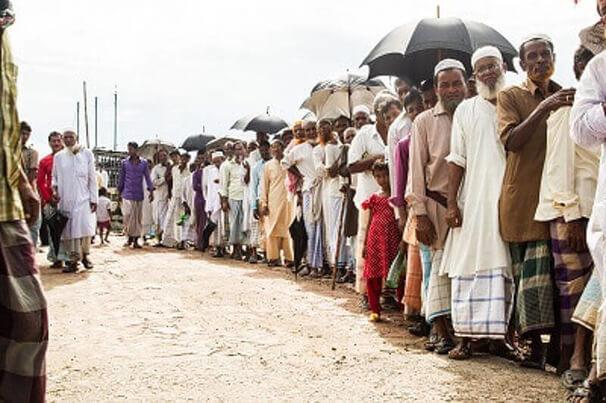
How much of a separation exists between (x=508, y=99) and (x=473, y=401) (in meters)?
1.90

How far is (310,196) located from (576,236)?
219 inches

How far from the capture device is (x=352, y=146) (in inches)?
272

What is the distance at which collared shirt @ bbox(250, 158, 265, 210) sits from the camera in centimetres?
1105

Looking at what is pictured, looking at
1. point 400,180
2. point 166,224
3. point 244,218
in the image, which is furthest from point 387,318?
point 166,224

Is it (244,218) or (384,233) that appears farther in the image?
(244,218)

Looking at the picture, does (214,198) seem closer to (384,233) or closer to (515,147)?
(384,233)

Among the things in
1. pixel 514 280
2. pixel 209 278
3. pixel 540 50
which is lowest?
pixel 209 278

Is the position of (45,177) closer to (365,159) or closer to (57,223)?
(57,223)

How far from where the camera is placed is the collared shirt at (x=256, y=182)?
11.1 metres

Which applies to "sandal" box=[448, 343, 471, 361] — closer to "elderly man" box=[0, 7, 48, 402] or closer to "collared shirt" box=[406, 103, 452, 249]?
"collared shirt" box=[406, 103, 452, 249]

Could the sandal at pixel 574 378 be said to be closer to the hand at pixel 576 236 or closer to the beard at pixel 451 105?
the hand at pixel 576 236

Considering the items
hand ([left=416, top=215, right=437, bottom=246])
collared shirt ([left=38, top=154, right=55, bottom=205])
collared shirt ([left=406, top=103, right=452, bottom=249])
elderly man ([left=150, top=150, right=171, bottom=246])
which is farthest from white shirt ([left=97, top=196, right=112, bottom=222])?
hand ([left=416, top=215, right=437, bottom=246])

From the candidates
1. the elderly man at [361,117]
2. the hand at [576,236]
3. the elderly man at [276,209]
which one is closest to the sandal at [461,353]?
the hand at [576,236]

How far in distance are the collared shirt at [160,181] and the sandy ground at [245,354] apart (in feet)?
25.6
